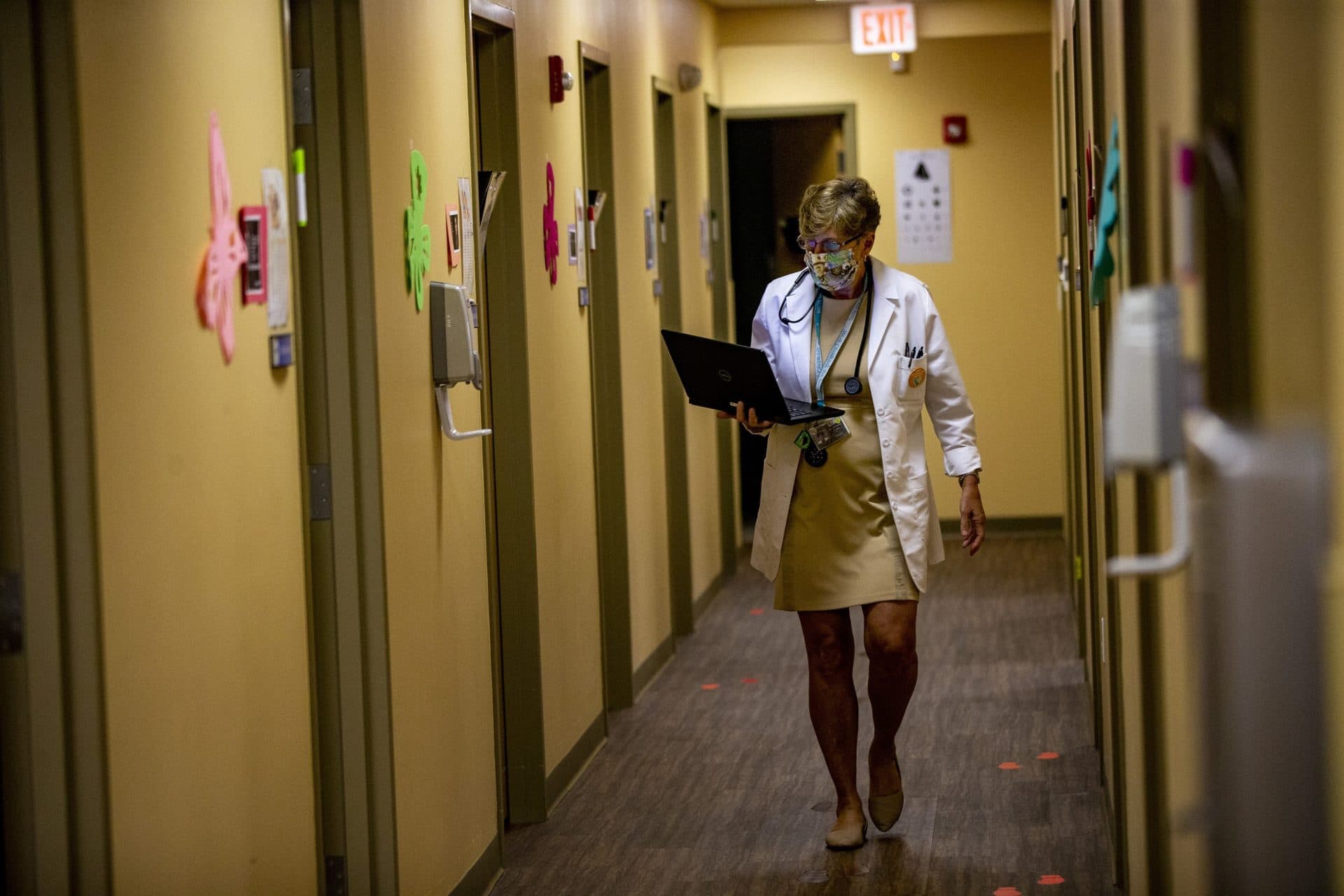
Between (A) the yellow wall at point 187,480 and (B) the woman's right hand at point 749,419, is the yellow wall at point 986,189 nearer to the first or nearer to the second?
(B) the woman's right hand at point 749,419

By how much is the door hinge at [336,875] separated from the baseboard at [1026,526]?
6075mm

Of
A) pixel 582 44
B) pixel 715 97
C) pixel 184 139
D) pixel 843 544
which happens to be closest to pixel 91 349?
pixel 184 139

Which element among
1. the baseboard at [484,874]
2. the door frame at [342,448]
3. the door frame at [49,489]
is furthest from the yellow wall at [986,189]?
the door frame at [49,489]

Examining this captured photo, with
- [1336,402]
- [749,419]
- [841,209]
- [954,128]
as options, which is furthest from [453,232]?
[954,128]

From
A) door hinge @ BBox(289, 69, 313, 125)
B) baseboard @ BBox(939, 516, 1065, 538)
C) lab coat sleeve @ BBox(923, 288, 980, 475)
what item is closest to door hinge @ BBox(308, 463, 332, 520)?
door hinge @ BBox(289, 69, 313, 125)

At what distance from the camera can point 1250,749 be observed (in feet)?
3.61

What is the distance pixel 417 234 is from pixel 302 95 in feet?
1.44

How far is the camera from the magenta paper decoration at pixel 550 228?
4.43 m

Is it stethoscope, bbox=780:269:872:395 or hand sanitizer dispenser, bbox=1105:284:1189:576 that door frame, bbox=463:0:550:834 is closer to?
stethoscope, bbox=780:269:872:395

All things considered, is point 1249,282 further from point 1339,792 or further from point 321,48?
point 321,48

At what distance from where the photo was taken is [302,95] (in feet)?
9.55

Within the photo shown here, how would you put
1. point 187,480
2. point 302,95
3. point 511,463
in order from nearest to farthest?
point 187,480
point 302,95
point 511,463

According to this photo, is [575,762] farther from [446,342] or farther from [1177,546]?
[1177,546]

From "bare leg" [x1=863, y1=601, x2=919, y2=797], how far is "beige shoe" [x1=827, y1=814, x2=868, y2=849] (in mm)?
105
